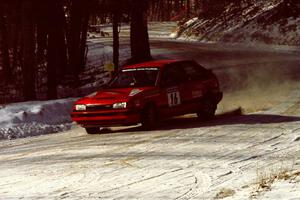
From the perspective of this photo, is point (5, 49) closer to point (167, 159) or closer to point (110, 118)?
point (110, 118)

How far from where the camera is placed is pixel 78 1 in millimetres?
29578

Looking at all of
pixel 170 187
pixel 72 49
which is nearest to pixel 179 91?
pixel 170 187

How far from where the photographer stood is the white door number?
14016 mm

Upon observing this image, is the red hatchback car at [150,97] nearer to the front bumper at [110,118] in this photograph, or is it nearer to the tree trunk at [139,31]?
the front bumper at [110,118]

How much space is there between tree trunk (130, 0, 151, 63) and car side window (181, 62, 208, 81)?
1365 cm

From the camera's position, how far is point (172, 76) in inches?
571

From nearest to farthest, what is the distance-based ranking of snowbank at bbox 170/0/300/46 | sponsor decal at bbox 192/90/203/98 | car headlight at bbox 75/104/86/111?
car headlight at bbox 75/104/86/111 < sponsor decal at bbox 192/90/203/98 < snowbank at bbox 170/0/300/46

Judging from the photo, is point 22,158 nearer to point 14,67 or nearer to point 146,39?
point 146,39

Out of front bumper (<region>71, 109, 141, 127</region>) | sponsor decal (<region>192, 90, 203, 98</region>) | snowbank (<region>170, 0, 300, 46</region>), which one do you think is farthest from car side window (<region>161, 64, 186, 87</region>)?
snowbank (<region>170, 0, 300, 46</region>)

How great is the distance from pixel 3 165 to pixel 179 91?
5167 mm

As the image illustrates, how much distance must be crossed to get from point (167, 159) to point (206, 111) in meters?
5.39

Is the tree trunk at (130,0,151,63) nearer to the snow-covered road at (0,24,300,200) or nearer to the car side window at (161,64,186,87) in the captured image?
the snow-covered road at (0,24,300,200)

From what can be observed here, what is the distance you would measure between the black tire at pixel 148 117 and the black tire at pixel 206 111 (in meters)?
1.75

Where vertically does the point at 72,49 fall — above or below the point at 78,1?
below
